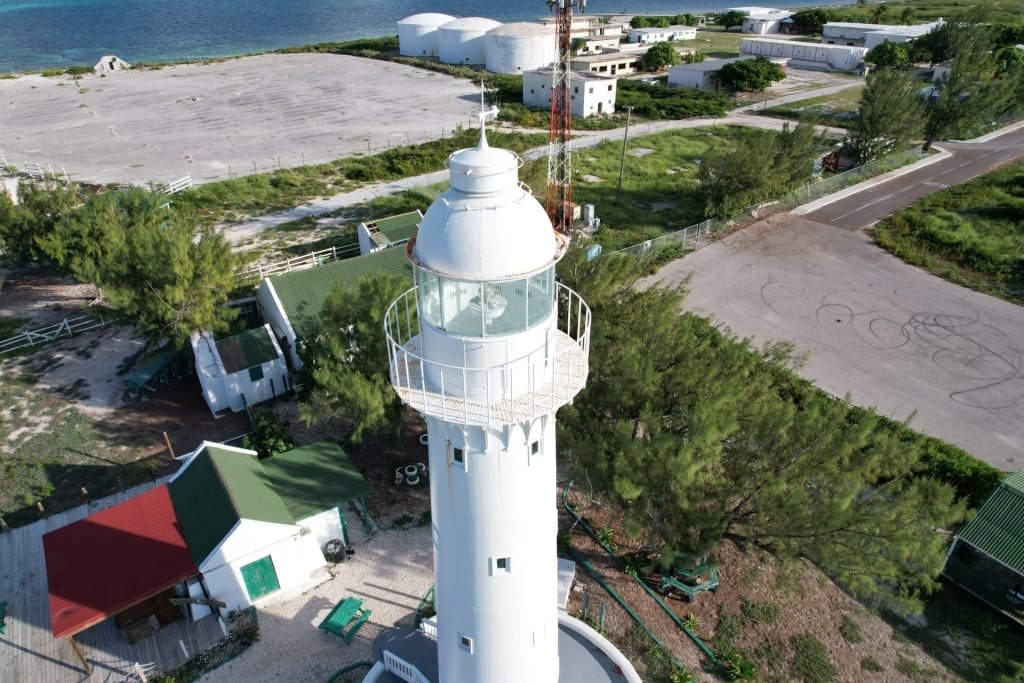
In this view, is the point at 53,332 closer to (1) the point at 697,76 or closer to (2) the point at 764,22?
(1) the point at 697,76

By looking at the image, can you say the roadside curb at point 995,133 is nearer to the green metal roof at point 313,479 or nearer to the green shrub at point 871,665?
the green shrub at point 871,665

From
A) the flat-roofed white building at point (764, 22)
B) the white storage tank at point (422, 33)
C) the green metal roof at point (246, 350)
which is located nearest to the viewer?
the green metal roof at point (246, 350)

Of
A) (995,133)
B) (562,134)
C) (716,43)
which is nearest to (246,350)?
(562,134)

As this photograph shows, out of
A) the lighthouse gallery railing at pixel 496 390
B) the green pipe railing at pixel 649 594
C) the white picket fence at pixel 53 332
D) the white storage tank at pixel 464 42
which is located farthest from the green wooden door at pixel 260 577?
the white storage tank at pixel 464 42

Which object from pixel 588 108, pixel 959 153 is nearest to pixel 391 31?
pixel 588 108

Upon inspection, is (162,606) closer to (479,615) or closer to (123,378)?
(479,615)

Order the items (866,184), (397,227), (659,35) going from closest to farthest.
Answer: (397,227), (866,184), (659,35)

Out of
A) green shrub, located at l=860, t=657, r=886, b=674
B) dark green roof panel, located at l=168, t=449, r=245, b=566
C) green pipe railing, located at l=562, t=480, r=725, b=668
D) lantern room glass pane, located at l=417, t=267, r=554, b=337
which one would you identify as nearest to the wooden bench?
dark green roof panel, located at l=168, t=449, r=245, b=566
